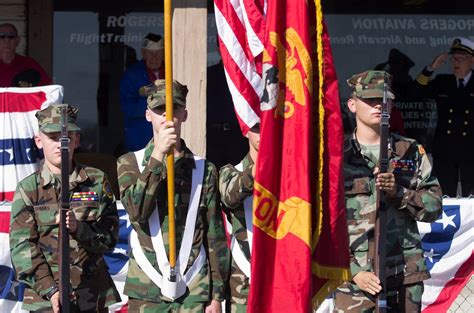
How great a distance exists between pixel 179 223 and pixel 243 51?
3.71 ft

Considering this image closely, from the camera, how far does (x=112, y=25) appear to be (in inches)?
501

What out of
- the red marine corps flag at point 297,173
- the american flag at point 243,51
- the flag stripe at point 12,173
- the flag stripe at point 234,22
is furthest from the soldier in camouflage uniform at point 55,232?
the flag stripe at point 12,173

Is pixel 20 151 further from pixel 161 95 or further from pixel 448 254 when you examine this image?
pixel 448 254

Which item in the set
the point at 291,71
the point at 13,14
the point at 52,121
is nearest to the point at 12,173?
the point at 52,121

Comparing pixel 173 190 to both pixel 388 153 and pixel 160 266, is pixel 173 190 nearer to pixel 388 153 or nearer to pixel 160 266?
pixel 160 266

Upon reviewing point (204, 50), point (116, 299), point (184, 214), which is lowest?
point (116, 299)

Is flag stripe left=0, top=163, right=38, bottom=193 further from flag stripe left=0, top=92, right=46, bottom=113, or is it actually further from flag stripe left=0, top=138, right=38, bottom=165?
flag stripe left=0, top=92, right=46, bottom=113

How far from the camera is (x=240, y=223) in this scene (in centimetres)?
697

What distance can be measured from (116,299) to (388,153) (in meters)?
1.85

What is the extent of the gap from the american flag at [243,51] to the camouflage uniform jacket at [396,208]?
2.37 ft

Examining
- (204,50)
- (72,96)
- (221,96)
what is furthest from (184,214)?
(72,96)

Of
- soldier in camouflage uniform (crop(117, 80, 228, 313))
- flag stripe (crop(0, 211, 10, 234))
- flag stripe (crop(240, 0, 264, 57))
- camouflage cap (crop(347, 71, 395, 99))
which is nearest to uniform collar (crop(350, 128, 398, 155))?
camouflage cap (crop(347, 71, 395, 99))

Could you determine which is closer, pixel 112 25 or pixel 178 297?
pixel 178 297

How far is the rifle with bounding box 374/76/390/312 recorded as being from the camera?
22.3 ft
